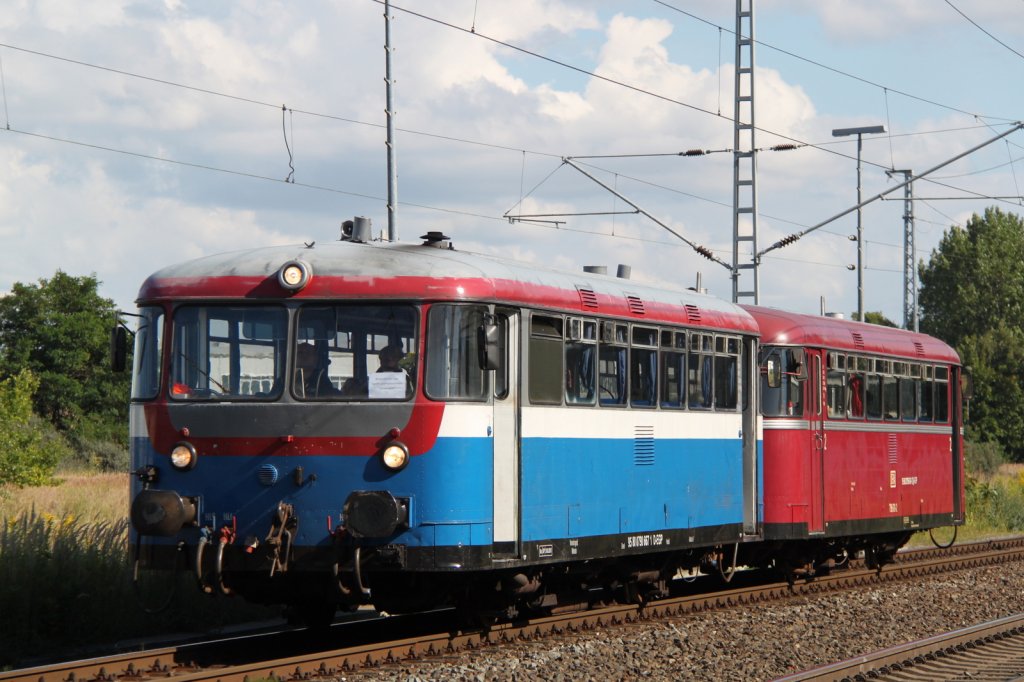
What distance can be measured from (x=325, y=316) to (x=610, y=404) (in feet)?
10.1

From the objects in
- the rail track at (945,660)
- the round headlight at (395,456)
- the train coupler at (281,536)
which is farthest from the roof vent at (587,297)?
the rail track at (945,660)

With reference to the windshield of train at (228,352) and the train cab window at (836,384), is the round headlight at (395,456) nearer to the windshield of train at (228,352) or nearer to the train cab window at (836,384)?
the windshield of train at (228,352)

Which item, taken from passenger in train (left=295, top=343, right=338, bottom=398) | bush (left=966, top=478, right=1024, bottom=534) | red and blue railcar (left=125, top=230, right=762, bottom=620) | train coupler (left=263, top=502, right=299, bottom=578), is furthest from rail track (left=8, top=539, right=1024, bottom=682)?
bush (left=966, top=478, right=1024, bottom=534)

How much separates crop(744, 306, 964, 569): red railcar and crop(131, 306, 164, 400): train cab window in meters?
7.37

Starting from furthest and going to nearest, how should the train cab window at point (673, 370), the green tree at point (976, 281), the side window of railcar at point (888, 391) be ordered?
the green tree at point (976, 281) < the side window of railcar at point (888, 391) < the train cab window at point (673, 370)

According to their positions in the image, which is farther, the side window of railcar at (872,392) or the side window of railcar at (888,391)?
the side window of railcar at (888,391)

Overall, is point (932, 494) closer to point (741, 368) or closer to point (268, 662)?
point (741, 368)

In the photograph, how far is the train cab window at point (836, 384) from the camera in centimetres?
1833

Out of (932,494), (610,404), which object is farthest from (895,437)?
(610,404)

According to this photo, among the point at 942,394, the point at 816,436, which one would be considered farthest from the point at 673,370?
the point at 942,394

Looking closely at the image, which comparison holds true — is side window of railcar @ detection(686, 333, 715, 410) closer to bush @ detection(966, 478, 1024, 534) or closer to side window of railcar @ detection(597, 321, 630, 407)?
side window of railcar @ detection(597, 321, 630, 407)

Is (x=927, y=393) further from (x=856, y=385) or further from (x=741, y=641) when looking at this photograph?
(x=741, y=641)

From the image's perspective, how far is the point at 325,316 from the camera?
1160 centimetres

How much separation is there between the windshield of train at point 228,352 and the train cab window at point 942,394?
40.4 feet
